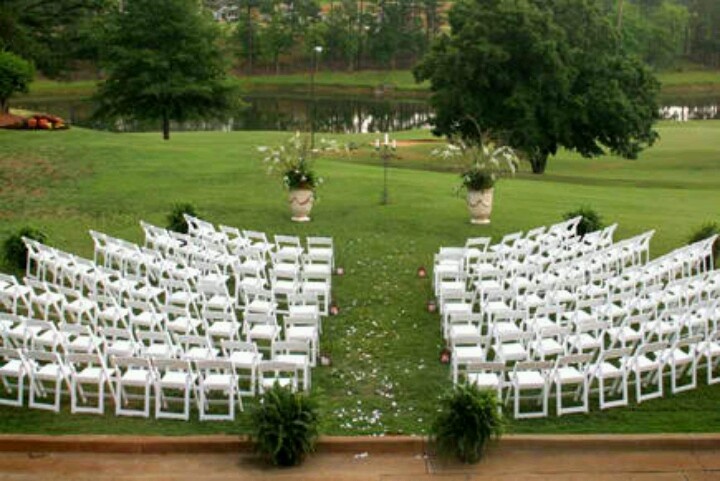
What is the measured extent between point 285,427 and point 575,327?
17.9ft

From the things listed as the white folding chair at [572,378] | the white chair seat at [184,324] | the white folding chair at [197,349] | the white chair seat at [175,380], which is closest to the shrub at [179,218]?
the white chair seat at [184,324]

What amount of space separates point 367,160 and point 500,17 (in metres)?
9.22

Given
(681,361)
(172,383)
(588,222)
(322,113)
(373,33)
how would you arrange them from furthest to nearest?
(373,33)
(322,113)
(588,222)
(681,361)
(172,383)

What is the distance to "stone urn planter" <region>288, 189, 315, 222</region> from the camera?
22.6m

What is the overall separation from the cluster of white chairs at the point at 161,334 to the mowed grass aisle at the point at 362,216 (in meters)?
0.47

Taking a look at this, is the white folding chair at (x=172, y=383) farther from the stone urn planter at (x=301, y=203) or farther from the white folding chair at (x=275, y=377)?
the stone urn planter at (x=301, y=203)

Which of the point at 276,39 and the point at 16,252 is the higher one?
the point at 276,39

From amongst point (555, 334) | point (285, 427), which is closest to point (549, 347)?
point (555, 334)

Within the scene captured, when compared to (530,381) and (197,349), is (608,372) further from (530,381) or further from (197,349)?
(197,349)

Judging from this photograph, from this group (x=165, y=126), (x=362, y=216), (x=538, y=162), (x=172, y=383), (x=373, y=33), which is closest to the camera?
(x=172, y=383)

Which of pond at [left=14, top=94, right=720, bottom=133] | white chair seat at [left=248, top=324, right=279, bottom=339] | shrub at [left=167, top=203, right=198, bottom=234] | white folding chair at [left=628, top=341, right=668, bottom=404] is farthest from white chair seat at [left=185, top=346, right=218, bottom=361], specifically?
pond at [left=14, top=94, right=720, bottom=133]

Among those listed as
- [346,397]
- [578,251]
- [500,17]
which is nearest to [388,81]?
Answer: [500,17]

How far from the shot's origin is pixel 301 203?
74.6ft

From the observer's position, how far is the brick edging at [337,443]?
10.4 metres
